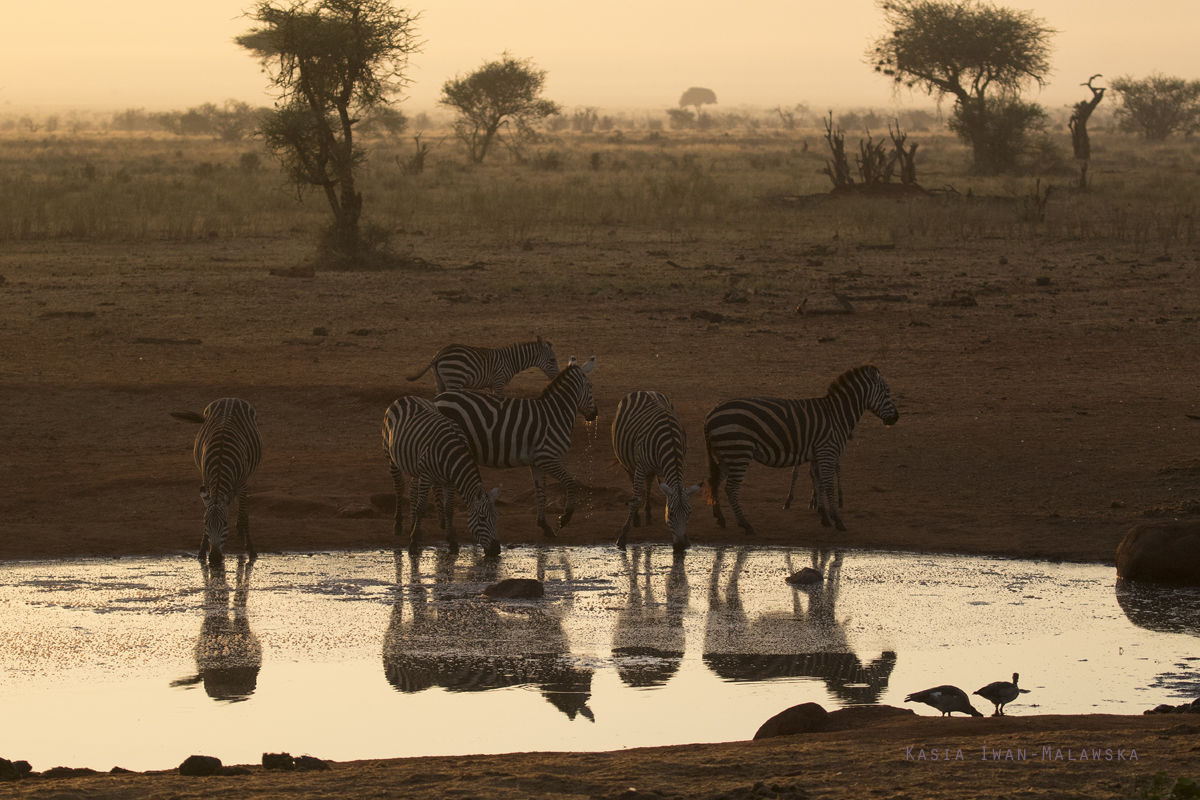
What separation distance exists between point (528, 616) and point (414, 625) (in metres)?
0.66

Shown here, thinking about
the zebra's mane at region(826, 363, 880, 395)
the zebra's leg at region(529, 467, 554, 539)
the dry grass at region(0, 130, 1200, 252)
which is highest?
the dry grass at region(0, 130, 1200, 252)

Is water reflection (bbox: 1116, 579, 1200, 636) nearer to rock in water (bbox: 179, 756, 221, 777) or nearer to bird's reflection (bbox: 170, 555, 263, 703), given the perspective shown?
bird's reflection (bbox: 170, 555, 263, 703)

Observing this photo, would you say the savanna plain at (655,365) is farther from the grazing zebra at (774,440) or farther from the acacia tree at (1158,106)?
the acacia tree at (1158,106)

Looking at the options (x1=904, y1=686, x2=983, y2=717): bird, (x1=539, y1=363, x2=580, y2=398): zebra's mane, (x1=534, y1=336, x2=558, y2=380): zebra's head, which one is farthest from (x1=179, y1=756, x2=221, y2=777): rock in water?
(x1=534, y1=336, x2=558, y2=380): zebra's head

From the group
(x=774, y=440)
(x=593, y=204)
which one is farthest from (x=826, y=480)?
(x=593, y=204)

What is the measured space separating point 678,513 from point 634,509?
522 mm

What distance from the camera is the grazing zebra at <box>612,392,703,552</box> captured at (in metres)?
9.46

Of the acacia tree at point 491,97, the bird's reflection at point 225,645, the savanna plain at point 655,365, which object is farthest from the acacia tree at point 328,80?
the acacia tree at point 491,97

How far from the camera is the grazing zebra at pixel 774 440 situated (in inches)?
395

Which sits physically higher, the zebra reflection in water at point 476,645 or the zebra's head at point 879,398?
the zebra's head at point 879,398

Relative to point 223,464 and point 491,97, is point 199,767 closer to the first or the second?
point 223,464

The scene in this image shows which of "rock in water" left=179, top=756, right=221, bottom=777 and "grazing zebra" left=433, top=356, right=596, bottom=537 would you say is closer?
"rock in water" left=179, top=756, right=221, bottom=777

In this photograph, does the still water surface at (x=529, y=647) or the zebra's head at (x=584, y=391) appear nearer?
the still water surface at (x=529, y=647)

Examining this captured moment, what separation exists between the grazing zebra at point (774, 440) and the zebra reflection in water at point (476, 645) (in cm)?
178
